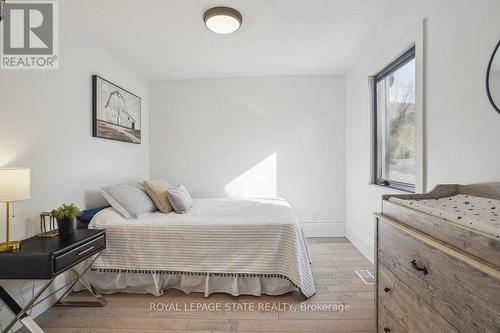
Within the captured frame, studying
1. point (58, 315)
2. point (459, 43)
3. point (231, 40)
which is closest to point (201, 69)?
point (231, 40)

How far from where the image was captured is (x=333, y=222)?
12.2ft

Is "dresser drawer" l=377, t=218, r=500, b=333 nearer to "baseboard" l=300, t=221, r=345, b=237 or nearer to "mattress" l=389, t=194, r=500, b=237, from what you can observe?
"mattress" l=389, t=194, r=500, b=237

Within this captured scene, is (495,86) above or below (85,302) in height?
above

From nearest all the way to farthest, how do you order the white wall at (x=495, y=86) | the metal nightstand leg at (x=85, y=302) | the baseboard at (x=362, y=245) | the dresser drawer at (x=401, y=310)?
1. the dresser drawer at (x=401, y=310)
2. the white wall at (x=495, y=86)
3. the metal nightstand leg at (x=85, y=302)
4. the baseboard at (x=362, y=245)

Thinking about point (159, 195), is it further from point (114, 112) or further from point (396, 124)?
point (396, 124)

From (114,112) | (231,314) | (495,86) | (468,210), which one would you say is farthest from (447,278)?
(114,112)

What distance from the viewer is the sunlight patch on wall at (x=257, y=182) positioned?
376 cm

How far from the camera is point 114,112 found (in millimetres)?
2906

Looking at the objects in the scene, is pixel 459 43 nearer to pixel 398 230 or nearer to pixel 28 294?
pixel 398 230

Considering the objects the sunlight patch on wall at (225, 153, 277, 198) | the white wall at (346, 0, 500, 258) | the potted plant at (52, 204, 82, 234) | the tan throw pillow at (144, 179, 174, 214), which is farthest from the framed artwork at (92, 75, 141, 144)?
the white wall at (346, 0, 500, 258)

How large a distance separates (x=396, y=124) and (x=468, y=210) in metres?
1.73

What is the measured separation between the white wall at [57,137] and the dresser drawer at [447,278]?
2542 mm
